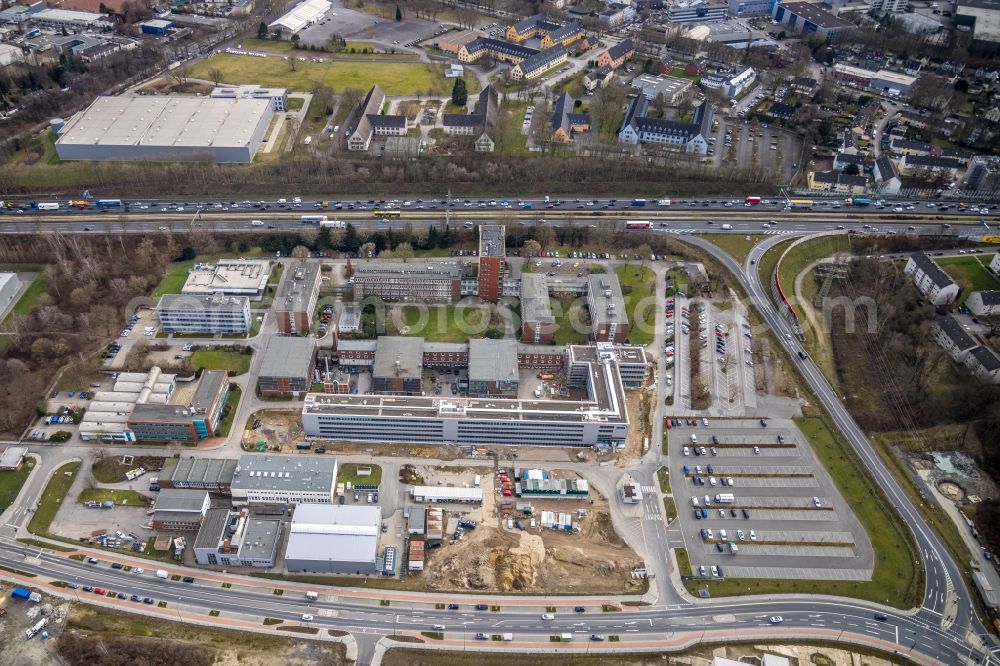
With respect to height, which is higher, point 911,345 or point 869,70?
point 869,70

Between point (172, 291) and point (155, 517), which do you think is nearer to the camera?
point (155, 517)

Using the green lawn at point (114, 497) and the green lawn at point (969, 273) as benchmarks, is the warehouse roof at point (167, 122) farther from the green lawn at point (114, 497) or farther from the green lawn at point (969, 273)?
the green lawn at point (969, 273)

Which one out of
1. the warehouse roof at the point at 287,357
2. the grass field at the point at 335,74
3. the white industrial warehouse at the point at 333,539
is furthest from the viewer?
the grass field at the point at 335,74

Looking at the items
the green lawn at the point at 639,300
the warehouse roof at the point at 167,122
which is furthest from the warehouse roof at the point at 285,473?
the warehouse roof at the point at 167,122

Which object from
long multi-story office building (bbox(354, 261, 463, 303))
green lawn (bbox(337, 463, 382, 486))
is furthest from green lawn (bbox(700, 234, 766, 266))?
green lawn (bbox(337, 463, 382, 486))

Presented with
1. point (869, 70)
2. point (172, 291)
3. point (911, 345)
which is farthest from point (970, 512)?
point (869, 70)

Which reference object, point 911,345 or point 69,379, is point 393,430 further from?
point 911,345
